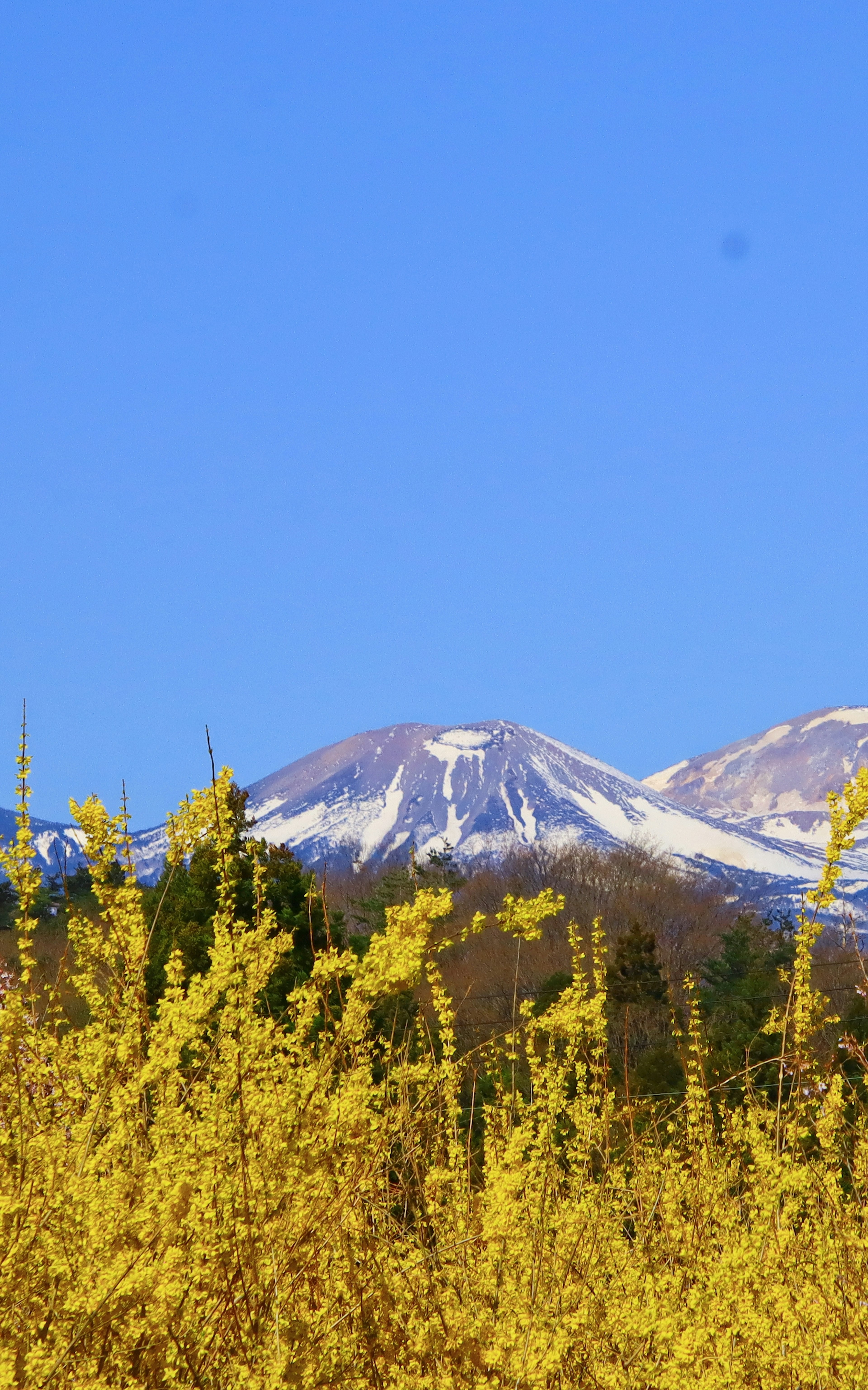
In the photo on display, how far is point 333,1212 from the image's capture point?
2826 millimetres

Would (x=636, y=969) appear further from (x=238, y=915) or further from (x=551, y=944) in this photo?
(x=238, y=915)

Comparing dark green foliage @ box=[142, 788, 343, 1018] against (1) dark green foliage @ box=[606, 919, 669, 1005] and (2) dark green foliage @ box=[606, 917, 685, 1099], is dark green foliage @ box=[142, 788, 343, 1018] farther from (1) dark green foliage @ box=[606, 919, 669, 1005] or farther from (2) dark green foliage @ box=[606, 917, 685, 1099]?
(1) dark green foliage @ box=[606, 919, 669, 1005]

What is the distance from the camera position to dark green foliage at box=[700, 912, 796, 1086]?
1498cm

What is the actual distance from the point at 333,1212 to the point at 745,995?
19678 mm

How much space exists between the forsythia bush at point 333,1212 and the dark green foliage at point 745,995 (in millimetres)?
631

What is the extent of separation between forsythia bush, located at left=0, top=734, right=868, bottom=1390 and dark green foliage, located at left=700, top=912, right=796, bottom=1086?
2.07 feet

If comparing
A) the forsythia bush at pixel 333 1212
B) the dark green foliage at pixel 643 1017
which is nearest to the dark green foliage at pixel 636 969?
the dark green foliage at pixel 643 1017

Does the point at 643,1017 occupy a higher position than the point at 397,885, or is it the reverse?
the point at 397,885

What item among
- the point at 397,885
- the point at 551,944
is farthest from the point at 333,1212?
the point at 551,944

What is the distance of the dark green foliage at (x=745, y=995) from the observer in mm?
14977

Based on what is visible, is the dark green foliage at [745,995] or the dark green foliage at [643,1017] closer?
the dark green foliage at [745,995]

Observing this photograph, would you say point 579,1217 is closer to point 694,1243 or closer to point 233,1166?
point 694,1243

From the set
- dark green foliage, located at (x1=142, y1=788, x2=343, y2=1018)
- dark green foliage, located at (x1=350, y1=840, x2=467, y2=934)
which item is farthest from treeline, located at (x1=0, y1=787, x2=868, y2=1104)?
dark green foliage, located at (x1=350, y1=840, x2=467, y2=934)

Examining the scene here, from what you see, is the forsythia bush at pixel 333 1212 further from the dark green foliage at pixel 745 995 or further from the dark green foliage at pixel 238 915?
the dark green foliage at pixel 238 915
